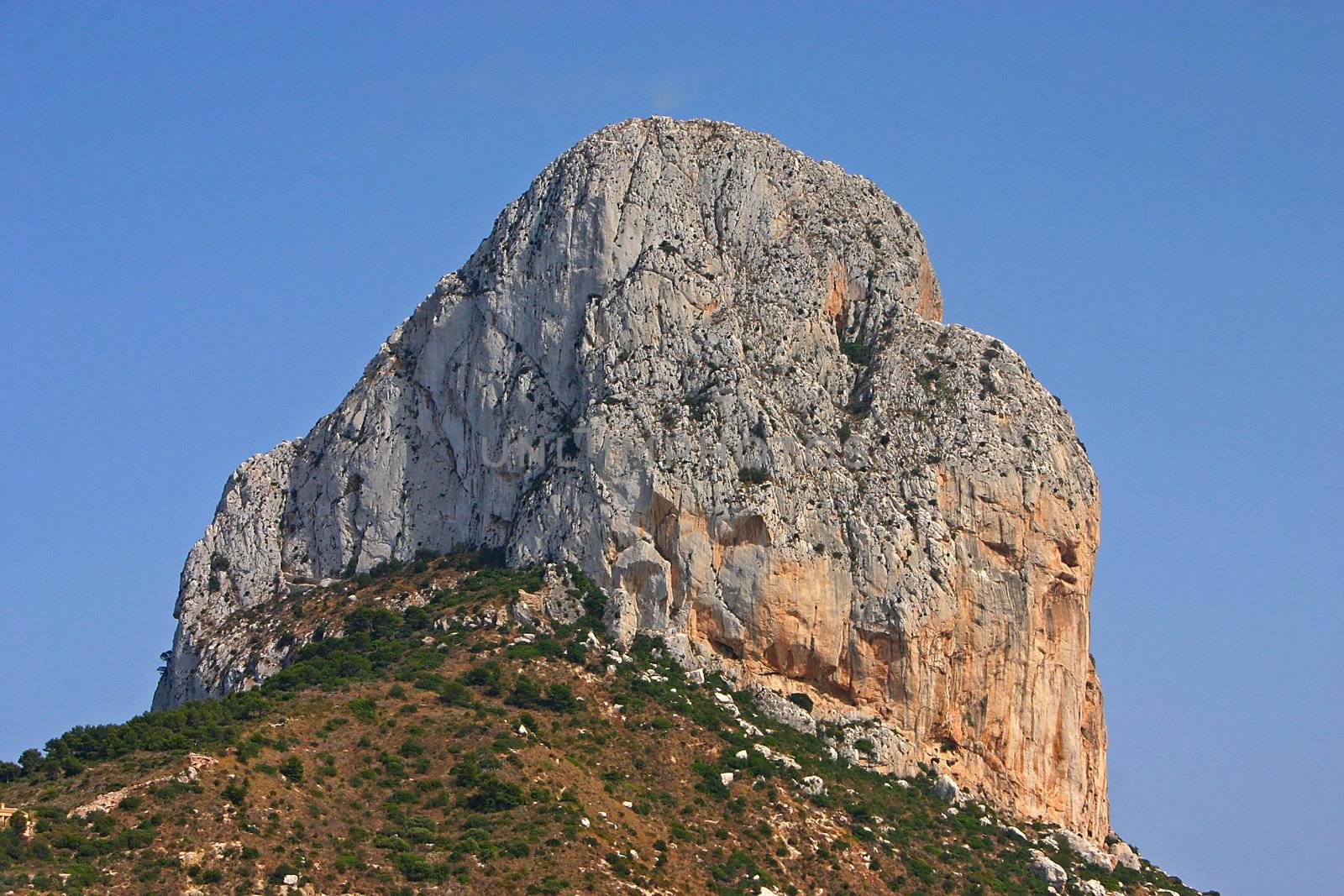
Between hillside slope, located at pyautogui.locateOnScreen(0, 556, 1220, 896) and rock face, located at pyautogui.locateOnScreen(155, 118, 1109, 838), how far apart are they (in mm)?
3227

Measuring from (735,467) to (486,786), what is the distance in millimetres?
22495

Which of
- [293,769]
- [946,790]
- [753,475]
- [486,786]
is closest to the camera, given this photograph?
[293,769]

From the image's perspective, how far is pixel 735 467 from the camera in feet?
328

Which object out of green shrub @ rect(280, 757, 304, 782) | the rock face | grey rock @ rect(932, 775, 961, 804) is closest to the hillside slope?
green shrub @ rect(280, 757, 304, 782)

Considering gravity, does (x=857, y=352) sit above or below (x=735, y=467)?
above

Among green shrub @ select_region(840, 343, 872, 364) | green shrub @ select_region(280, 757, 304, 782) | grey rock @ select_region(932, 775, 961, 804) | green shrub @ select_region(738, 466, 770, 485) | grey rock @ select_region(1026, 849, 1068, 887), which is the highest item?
green shrub @ select_region(840, 343, 872, 364)

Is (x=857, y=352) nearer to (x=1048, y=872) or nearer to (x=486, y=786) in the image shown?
(x=1048, y=872)

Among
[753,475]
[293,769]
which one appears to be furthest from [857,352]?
[293,769]

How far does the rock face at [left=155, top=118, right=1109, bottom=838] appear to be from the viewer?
3878 inches

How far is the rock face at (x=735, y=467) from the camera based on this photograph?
98500 mm

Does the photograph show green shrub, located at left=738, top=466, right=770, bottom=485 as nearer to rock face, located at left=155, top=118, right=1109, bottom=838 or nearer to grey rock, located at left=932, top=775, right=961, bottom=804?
rock face, located at left=155, top=118, right=1109, bottom=838

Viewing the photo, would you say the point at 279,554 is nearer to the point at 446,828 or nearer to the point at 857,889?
the point at 446,828

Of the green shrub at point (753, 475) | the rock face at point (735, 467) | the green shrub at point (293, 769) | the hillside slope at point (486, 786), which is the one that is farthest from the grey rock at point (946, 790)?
the green shrub at point (293, 769)

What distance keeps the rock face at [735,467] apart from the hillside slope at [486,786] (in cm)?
323
